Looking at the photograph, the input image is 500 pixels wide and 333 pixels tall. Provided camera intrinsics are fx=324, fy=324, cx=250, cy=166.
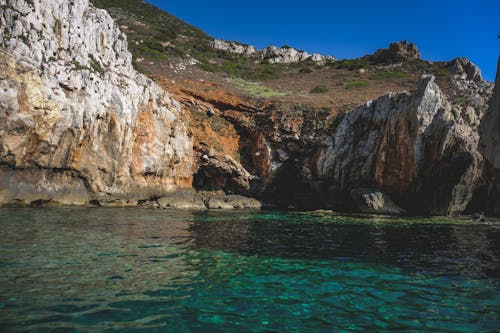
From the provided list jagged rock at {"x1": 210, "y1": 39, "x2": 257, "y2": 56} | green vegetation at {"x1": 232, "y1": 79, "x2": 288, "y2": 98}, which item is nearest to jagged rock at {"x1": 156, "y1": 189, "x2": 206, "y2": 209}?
green vegetation at {"x1": 232, "y1": 79, "x2": 288, "y2": 98}

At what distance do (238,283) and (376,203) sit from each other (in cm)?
2458

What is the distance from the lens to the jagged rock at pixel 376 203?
29.8 meters

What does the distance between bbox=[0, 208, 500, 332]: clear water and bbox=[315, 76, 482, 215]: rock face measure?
1392 centimetres

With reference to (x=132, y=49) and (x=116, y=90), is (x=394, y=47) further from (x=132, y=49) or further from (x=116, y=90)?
(x=116, y=90)

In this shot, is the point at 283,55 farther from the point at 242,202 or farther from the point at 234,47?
the point at 242,202

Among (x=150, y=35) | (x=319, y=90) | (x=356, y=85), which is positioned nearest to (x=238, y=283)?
(x=319, y=90)

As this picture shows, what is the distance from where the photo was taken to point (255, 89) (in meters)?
49.2

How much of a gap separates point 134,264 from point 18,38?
25.5 metres

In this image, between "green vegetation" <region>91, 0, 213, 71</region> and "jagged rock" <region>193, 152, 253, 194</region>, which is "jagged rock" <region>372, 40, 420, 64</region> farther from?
"jagged rock" <region>193, 152, 253, 194</region>

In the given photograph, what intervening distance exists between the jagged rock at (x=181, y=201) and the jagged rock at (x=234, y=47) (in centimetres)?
5142

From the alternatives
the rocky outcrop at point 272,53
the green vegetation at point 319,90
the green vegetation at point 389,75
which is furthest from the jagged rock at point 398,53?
the green vegetation at point 319,90

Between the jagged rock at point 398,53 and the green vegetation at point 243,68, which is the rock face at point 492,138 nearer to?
the green vegetation at point 243,68

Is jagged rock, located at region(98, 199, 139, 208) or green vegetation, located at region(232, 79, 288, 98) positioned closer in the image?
jagged rock, located at region(98, 199, 139, 208)

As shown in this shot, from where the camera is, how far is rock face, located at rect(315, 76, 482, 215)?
1094 inches
